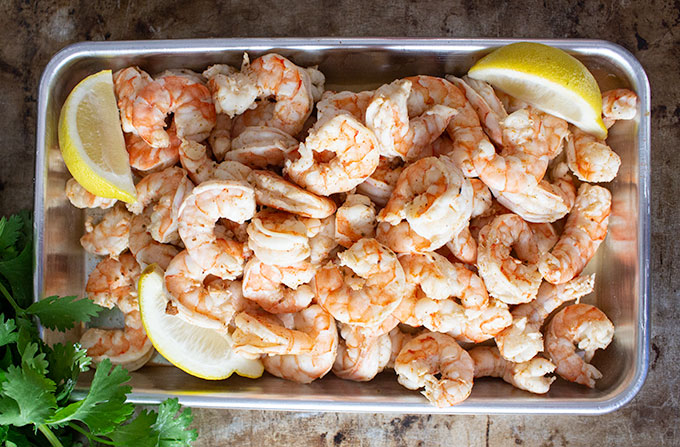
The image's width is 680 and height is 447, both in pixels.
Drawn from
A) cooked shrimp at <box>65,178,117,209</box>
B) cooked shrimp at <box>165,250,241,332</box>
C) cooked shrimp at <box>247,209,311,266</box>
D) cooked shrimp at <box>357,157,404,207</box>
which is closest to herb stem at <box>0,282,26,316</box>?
cooked shrimp at <box>65,178,117,209</box>

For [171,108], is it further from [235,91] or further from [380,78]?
[380,78]

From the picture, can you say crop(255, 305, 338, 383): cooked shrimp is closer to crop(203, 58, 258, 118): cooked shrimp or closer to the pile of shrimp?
the pile of shrimp

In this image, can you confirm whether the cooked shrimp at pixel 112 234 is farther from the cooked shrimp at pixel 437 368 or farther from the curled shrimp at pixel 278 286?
the cooked shrimp at pixel 437 368

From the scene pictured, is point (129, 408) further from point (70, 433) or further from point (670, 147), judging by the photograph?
point (670, 147)

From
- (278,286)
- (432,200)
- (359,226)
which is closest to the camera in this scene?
(432,200)

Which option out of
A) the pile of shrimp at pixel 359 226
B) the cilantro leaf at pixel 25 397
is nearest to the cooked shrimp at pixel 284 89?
the pile of shrimp at pixel 359 226

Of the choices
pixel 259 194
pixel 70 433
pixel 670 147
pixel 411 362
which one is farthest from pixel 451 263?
pixel 70 433

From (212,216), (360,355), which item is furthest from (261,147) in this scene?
(360,355)
